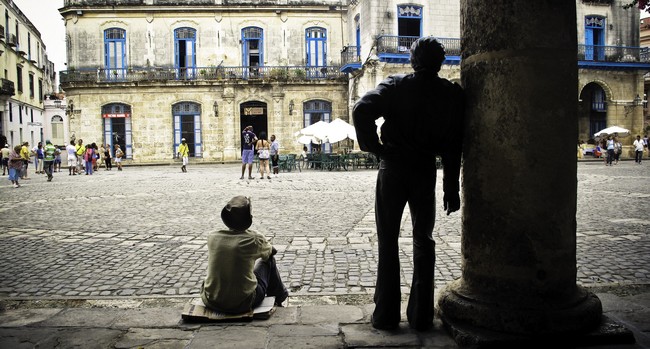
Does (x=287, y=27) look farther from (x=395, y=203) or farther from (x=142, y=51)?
(x=395, y=203)

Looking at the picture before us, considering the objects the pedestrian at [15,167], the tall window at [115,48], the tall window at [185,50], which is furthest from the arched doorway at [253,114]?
the pedestrian at [15,167]

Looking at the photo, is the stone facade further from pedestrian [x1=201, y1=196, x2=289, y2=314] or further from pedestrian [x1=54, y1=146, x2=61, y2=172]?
pedestrian [x1=201, y1=196, x2=289, y2=314]

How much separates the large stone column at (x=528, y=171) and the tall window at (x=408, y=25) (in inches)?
863

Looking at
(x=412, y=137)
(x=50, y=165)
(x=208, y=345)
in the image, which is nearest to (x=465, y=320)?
(x=412, y=137)

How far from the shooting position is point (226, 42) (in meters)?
28.6

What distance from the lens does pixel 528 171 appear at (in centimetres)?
258

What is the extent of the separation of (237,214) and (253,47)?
27047 millimetres

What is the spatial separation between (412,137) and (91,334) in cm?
226

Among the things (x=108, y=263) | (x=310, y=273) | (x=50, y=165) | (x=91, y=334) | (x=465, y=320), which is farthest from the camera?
(x=50, y=165)

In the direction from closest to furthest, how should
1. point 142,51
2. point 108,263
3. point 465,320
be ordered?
point 465,320
point 108,263
point 142,51

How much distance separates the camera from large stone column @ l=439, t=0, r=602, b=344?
2.57 m

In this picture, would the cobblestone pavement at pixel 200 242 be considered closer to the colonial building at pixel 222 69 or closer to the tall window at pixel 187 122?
the tall window at pixel 187 122

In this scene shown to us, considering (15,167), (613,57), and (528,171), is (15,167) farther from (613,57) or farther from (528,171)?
(613,57)

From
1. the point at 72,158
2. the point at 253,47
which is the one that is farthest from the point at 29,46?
the point at 72,158
